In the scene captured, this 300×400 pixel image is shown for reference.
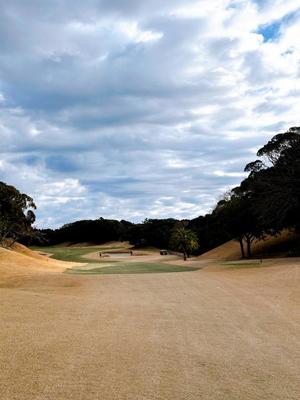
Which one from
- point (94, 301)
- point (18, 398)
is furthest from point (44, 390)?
point (94, 301)

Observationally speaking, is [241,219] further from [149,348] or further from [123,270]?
[149,348]

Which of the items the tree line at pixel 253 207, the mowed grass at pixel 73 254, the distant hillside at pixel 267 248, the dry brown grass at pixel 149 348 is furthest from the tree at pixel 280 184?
the dry brown grass at pixel 149 348

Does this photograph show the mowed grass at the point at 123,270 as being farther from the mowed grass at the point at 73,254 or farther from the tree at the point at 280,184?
the mowed grass at the point at 73,254

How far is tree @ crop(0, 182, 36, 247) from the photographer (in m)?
56.5

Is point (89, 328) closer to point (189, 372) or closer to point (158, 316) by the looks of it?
point (158, 316)

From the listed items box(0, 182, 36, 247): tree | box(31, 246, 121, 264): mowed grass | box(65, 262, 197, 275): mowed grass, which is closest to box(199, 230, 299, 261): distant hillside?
box(31, 246, 121, 264): mowed grass

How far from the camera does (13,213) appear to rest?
57.3 meters

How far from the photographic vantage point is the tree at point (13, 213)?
56469 millimetres

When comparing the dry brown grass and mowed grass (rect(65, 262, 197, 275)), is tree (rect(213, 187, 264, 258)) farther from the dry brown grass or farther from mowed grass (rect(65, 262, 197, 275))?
the dry brown grass

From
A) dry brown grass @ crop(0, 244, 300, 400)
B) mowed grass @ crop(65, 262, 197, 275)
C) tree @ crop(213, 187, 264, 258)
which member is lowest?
dry brown grass @ crop(0, 244, 300, 400)

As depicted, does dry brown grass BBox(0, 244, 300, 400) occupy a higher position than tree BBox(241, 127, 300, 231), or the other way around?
tree BBox(241, 127, 300, 231)

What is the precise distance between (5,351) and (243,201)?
49.6 meters

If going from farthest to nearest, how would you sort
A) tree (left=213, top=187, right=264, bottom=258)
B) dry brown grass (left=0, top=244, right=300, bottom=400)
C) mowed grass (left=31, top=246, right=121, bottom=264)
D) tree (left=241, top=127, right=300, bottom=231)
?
1. mowed grass (left=31, top=246, right=121, bottom=264)
2. tree (left=213, top=187, right=264, bottom=258)
3. tree (left=241, top=127, right=300, bottom=231)
4. dry brown grass (left=0, top=244, right=300, bottom=400)

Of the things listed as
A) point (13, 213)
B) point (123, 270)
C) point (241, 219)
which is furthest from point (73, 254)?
point (123, 270)
